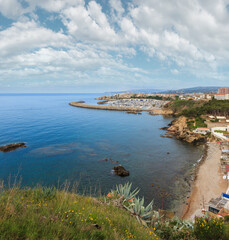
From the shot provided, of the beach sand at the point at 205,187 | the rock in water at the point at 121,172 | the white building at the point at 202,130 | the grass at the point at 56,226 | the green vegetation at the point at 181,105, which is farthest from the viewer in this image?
the green vegetation at the point at 181,105

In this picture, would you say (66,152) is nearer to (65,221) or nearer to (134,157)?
(134,157)

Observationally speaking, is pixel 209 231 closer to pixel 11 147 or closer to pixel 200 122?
pixel 11 147

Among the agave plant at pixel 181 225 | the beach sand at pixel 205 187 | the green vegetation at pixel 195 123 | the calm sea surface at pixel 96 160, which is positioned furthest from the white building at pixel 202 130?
the agave plant at pixel 181 225

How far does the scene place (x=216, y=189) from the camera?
1983 centimetres

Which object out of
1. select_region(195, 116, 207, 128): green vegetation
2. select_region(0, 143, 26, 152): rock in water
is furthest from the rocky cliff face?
select_region(0, 143, 26, 152): rock in water

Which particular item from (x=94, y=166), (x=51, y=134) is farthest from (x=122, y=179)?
(x=51, y=134)

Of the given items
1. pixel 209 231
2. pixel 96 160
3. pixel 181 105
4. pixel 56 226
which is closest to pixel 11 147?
pixel 96 160

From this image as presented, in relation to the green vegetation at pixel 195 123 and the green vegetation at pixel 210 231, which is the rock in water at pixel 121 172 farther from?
the green vegetation at pixel 195 123

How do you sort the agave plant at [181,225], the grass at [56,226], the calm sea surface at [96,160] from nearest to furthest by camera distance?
the grass at [56,226], the agave plant at [181,225], the calm sea surface at [96,160]

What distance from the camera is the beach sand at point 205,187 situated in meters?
16.6

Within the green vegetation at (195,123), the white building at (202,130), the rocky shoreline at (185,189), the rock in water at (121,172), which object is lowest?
the rocky shoreline at (185,189)

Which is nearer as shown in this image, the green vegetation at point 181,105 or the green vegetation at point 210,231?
the green vegetation at point 210,231

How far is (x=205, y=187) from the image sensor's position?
67.1 ft

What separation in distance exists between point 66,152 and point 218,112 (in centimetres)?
5730
